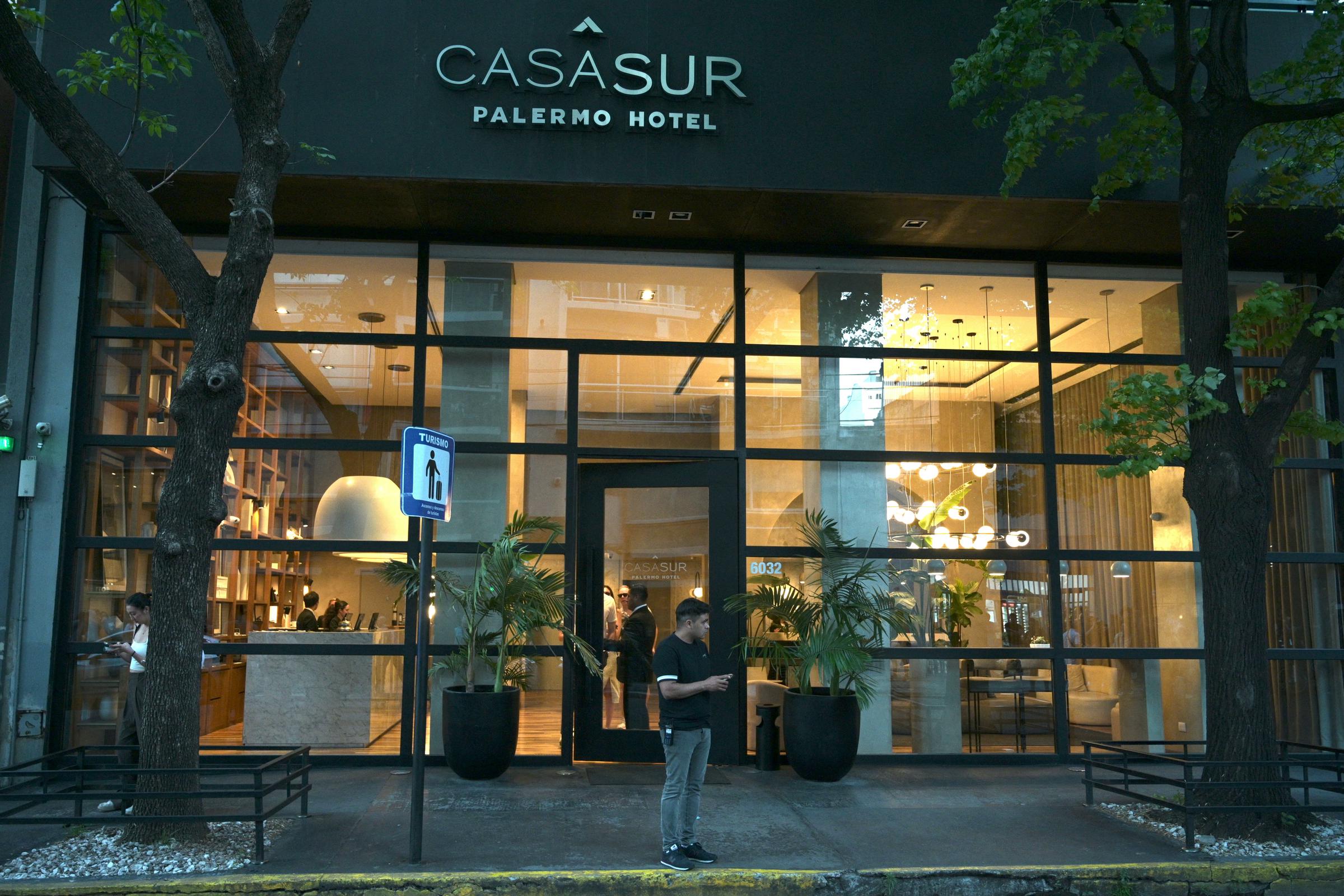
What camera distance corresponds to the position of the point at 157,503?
10.8 meters

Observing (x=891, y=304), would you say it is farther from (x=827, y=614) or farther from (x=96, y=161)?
(x=96, y=161)

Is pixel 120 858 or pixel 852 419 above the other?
pixel 852 419

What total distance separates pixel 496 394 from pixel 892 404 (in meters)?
4.21

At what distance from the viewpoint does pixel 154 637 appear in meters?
7.48

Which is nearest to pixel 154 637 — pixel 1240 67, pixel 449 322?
pixel 449 322

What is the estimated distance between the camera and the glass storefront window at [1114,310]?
11969mm

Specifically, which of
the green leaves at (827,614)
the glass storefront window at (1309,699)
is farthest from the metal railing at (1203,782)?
the glass storefront window at (1309,699)

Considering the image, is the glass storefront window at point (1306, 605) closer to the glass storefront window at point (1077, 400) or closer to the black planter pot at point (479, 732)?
the glass storefront window at point (1077, 400)

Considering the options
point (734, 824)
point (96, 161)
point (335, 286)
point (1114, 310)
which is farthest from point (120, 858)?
point (1114, 310)

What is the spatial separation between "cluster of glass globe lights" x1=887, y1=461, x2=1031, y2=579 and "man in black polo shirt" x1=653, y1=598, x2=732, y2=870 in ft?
15.0

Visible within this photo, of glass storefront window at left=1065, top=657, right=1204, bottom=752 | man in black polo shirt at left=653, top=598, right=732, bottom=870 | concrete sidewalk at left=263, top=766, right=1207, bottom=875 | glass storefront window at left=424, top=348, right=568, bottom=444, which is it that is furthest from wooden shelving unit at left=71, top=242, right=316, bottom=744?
glass storefront window at left=1065, top=657, right=1204, bottom=752

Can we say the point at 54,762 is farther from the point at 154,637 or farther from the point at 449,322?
the point at 449,322

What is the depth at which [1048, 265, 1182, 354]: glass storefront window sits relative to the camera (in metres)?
12.0

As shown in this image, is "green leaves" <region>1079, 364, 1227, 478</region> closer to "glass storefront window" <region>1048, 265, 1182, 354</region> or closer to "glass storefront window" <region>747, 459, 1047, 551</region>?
"glass storefront window" <region>747, 459, 1047, 551</region>
